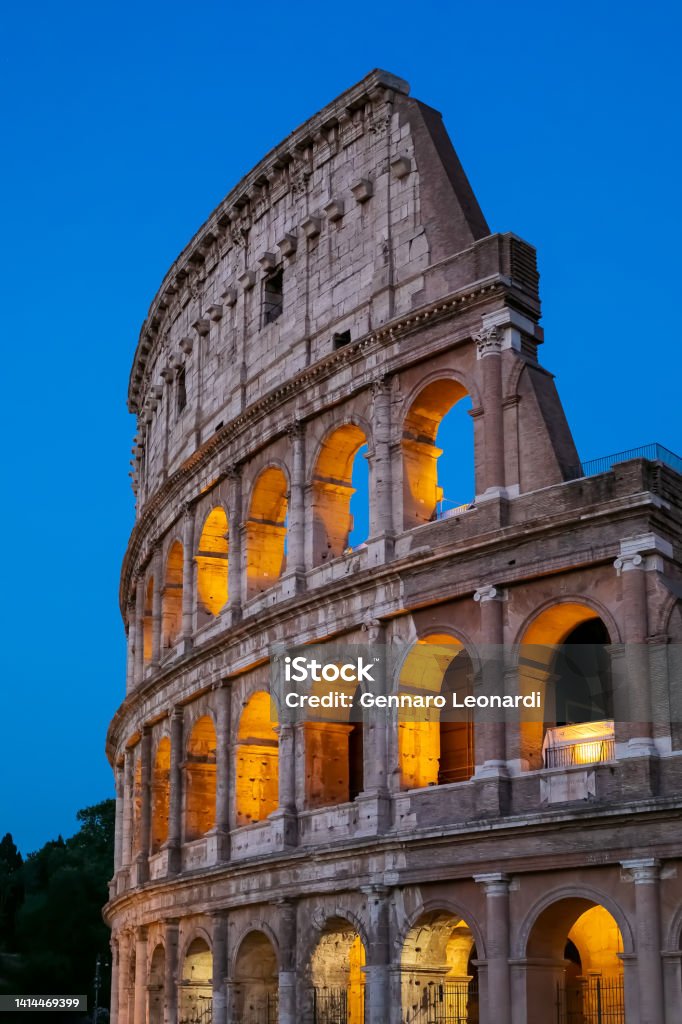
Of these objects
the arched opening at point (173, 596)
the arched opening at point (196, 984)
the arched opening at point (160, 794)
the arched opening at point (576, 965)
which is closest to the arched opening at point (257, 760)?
the arched opening at point (196, 984)

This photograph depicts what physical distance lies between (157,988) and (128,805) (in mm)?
5692

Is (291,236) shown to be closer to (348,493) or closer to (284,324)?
(284,324)

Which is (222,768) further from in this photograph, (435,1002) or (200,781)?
(435,1002)

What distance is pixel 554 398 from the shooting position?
2264 cm

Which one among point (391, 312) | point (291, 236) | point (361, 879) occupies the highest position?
point (291, 236)

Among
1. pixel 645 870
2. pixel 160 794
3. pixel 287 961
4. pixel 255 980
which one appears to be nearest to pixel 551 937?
pixel 645 870

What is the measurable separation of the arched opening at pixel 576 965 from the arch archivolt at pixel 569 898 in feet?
0.22

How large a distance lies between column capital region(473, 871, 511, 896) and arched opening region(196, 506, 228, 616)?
443 inches

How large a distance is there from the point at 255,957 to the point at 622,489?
11181 millimetres

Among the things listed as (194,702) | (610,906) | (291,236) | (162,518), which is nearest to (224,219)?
(291,236)

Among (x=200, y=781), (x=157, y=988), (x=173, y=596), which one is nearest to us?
(x=200, y=781)

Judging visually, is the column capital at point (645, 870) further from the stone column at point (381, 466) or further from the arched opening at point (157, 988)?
the arched opening at point (157, 988)

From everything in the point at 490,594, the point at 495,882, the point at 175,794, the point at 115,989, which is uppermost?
the point at 490,594

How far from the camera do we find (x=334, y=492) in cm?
2647
